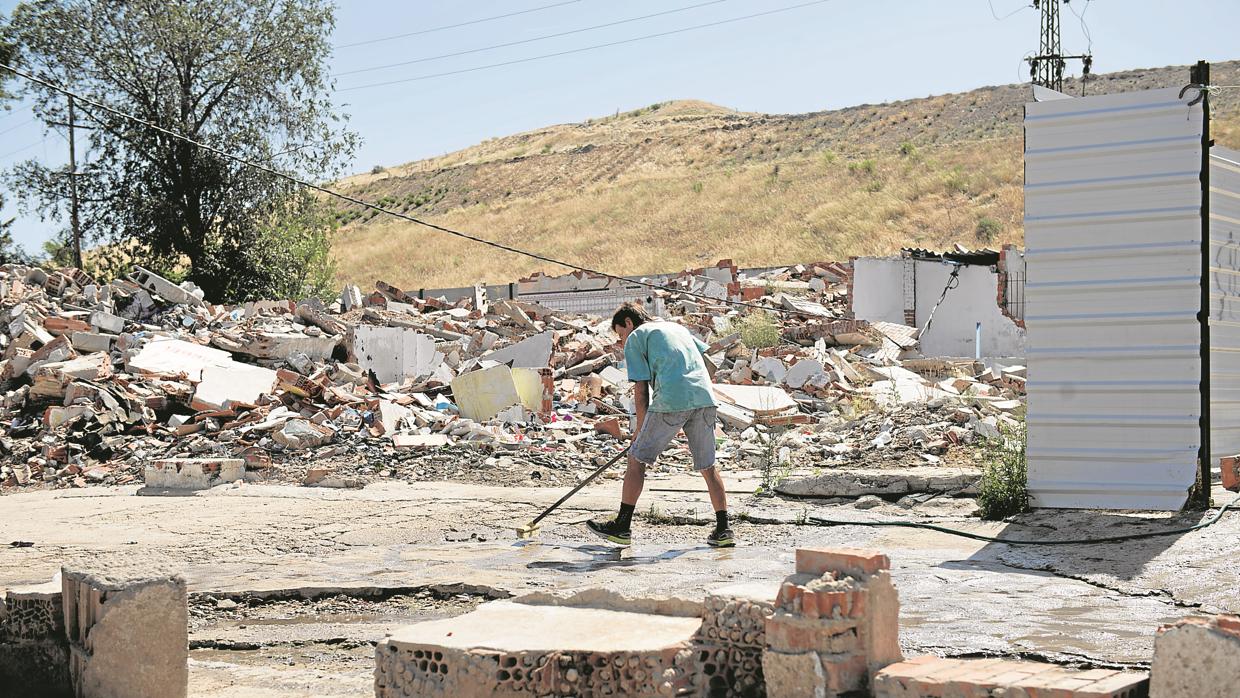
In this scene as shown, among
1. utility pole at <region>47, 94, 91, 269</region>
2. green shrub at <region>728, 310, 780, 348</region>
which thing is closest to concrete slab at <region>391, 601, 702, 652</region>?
green shrub at <region>728, 310, 780, 348</region>

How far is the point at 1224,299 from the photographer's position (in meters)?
7.16

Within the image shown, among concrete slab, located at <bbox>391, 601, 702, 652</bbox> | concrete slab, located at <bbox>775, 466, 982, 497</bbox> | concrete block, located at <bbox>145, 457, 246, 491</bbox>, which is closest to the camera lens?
concrete slab, located at <bbox>391, 601, 702, 652</bbox>

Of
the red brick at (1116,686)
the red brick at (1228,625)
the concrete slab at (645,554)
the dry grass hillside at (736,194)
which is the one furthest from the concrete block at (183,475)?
the dry grass hillside at (736,194)

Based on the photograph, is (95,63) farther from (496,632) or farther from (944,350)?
(496,632)

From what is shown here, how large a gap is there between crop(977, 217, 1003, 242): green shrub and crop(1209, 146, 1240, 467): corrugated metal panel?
1219 inches

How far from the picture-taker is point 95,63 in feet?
81.9

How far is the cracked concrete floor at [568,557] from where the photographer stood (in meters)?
4.64

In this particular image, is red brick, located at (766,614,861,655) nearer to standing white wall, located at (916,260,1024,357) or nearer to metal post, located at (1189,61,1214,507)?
metal post, located at (1189,61,1214,507)

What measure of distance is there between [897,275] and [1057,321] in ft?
41.3

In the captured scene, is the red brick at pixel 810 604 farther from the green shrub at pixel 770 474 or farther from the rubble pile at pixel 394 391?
the rubble pile at pixel 394 391

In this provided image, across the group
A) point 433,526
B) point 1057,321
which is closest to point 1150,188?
point 1057,321

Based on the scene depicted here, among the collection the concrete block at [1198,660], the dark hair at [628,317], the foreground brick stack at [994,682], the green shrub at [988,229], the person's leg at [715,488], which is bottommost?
the person's leg at [715,488]

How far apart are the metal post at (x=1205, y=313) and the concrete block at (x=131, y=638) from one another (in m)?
5.89

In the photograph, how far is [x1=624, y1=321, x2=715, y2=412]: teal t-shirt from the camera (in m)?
7.01
